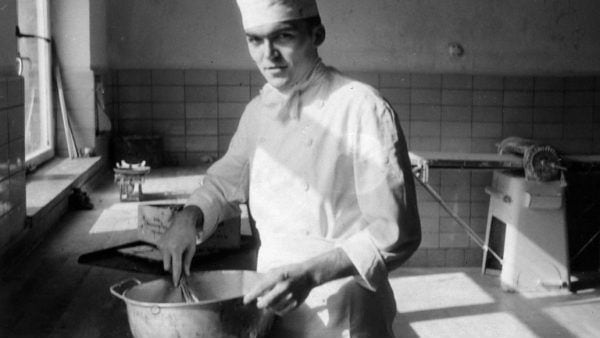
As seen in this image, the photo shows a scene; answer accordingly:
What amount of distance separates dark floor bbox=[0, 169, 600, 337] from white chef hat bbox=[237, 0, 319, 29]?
2.54 feet

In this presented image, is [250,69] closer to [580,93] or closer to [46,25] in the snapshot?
[46,25]

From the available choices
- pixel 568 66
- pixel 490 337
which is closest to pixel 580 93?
pixel 568 66

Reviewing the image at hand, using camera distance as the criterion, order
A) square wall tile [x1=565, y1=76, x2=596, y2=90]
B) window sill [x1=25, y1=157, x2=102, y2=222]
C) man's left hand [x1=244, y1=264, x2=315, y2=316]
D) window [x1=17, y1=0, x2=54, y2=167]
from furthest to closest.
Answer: square wall tile [x1=565, y1=76, x2=596, y2=90], window [x1=17, y1=0, x2=54, y2=167], window sill [x1=25, y1=157, x2=102, y2=222], man's left hand [x1=244, y1=264, x2=315, y2=316]

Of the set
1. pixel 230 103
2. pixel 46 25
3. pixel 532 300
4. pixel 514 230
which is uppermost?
pixel 46 25

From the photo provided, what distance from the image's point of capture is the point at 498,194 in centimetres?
570

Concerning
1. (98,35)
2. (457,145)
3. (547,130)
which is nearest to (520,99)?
(547,130)

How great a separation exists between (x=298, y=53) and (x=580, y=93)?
515 centimetres

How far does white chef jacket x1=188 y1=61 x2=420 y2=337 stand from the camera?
57.4 inches

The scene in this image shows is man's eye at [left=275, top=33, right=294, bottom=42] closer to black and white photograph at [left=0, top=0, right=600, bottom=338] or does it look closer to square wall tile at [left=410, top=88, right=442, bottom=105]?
black and white photograph at [left=0, top=0, right=600, bottom=338]

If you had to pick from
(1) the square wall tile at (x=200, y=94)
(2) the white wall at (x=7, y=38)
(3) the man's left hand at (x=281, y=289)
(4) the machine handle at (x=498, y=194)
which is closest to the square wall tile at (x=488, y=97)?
(4) the machine handle at (x=498, y=194)

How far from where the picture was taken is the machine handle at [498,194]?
555 cm

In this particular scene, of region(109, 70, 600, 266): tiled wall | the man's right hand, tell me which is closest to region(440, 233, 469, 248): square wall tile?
region(109, 70, 600, 266): tiled wall

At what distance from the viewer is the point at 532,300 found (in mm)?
5266

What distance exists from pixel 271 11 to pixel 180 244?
0.52 metres
